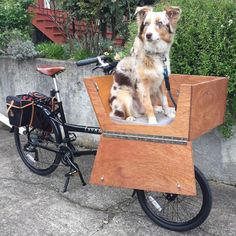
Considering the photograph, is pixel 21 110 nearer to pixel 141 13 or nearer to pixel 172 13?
pixel 141 13

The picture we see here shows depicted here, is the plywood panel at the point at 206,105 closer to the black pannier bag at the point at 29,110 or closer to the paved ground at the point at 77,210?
the paved ground at the point at 77,210

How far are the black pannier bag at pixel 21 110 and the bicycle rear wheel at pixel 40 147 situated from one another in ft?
0.46

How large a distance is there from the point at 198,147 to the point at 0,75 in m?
3.49

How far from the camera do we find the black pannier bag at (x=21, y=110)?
4254 millimetres

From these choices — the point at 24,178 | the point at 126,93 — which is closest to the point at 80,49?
the point at 24,178

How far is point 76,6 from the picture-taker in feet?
21.5

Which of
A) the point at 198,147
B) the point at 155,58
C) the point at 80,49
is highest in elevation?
the point at 155,58

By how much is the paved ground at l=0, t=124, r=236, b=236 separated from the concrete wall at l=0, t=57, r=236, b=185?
7.9 inches

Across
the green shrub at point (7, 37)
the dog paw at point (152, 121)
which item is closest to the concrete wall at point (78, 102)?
the green shrub at point (7, 37)

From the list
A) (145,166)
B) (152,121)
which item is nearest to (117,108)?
(152,121)

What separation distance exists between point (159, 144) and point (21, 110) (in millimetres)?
1820

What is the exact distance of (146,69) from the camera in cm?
330

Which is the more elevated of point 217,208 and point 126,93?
point 126,93

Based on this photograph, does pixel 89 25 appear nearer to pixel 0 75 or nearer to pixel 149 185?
pixel 0 75
